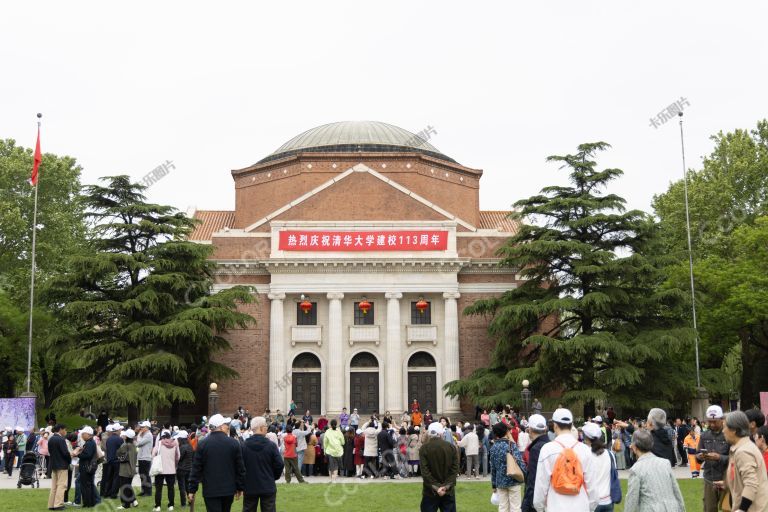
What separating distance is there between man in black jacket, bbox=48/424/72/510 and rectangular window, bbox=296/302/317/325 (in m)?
25.8

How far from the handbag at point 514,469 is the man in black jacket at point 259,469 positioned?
315cm

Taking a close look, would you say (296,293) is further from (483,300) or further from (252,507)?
(252,507)

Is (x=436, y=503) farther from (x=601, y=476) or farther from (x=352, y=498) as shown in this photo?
(x=352, y=498)

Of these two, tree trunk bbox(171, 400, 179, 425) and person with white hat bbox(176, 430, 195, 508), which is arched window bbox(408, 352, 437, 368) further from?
person with white hat bbox(176, 430, 195, 508)

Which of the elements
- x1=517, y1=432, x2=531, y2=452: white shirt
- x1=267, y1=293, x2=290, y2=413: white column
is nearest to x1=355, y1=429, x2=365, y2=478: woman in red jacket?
x1=517, y1=432, x2=531, y2=452: white shirt

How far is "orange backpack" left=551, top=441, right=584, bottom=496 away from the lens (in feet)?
27.0

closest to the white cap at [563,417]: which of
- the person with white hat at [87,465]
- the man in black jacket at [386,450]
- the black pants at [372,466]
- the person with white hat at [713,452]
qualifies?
the person with white hat at [713,452]

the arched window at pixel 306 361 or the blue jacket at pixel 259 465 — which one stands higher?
the arched window at pixel 306 361

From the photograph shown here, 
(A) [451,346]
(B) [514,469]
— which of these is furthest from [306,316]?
(B) [514,469]

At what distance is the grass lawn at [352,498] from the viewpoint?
696 inches

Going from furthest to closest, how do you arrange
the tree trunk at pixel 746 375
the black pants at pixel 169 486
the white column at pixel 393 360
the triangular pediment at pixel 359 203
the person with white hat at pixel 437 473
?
the triangular pediment at pixel 359 203
the tree trunk at pixel 746 375
the white column at pixel 393 360
the black pants at pixel 169 486
the person with white hat at pixel 437 473

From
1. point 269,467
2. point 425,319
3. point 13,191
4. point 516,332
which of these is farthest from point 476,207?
point 269,467

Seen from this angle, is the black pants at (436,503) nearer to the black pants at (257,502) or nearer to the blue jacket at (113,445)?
the black pants at (257,502)

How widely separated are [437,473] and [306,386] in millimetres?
31562
